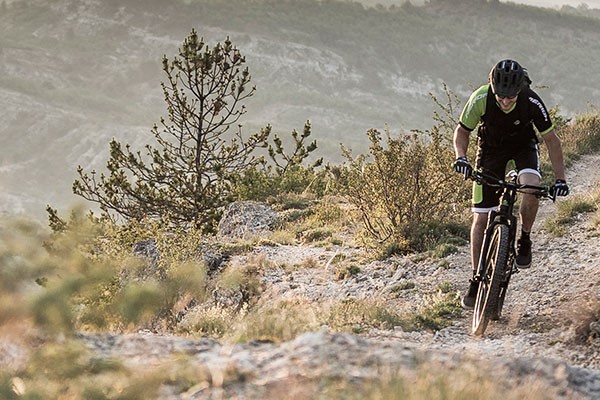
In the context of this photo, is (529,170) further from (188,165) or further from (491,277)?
(188,165)

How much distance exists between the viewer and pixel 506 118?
6.14m

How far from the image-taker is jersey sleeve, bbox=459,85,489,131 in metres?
6.09

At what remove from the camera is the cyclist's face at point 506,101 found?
19.4ft

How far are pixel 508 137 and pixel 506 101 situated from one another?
436 mm

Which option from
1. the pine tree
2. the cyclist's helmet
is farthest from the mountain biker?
the pine tree

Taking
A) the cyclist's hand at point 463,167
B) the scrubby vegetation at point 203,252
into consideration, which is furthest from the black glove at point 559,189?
the scrubby vegetation at point 203,252

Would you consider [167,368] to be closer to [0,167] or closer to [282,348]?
[282,348]

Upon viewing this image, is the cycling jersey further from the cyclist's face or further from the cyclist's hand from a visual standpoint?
the cyclist's hand

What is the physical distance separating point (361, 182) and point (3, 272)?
892 cm

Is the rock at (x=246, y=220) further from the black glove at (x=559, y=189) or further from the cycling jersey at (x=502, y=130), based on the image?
the black glove at (x=559, y=189)

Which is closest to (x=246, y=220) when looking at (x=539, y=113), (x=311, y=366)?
(x=539, y=113)

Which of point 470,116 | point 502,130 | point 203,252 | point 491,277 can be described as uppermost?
point 470,116

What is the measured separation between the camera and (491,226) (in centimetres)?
633

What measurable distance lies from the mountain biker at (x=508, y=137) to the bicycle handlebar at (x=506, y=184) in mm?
71
